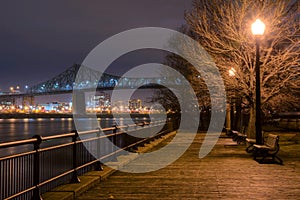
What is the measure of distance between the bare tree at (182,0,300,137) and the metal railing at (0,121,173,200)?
221 inches

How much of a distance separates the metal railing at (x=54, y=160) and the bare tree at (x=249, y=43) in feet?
18.4

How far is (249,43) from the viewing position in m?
21.8

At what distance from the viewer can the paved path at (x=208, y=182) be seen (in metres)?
10.1

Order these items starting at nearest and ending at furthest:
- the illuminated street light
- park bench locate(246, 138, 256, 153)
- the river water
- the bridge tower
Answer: park bench locate(246, 138, 256, 153), the illuminated street light, the river water, the bridge tower

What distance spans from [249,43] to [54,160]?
498 inches

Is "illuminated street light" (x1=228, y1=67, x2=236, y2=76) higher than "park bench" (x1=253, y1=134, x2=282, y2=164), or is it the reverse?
"illuminated street light" (x1=228, y1=67, x2=236, y2=76)

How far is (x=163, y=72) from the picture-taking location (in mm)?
46844

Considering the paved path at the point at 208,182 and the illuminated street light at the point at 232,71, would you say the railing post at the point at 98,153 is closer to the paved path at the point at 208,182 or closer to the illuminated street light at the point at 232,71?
the paved path at the point at 208,182

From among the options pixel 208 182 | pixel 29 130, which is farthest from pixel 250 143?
pixel 29 130

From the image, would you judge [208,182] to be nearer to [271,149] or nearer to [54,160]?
[54,160]

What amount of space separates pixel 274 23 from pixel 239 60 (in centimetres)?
264

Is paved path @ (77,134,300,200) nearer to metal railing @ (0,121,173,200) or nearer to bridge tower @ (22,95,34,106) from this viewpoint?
metal railing @ (0,121,173,200)

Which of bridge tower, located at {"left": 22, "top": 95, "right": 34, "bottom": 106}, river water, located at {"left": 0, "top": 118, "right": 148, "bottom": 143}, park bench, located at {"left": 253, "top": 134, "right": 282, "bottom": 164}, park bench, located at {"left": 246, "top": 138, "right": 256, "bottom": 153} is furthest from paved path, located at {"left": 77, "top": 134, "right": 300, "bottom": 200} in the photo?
bridge tower, located at {"left": 22, "top": 95, "right": 34, "bottom": 106}

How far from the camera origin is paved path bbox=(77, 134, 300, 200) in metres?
10.1
